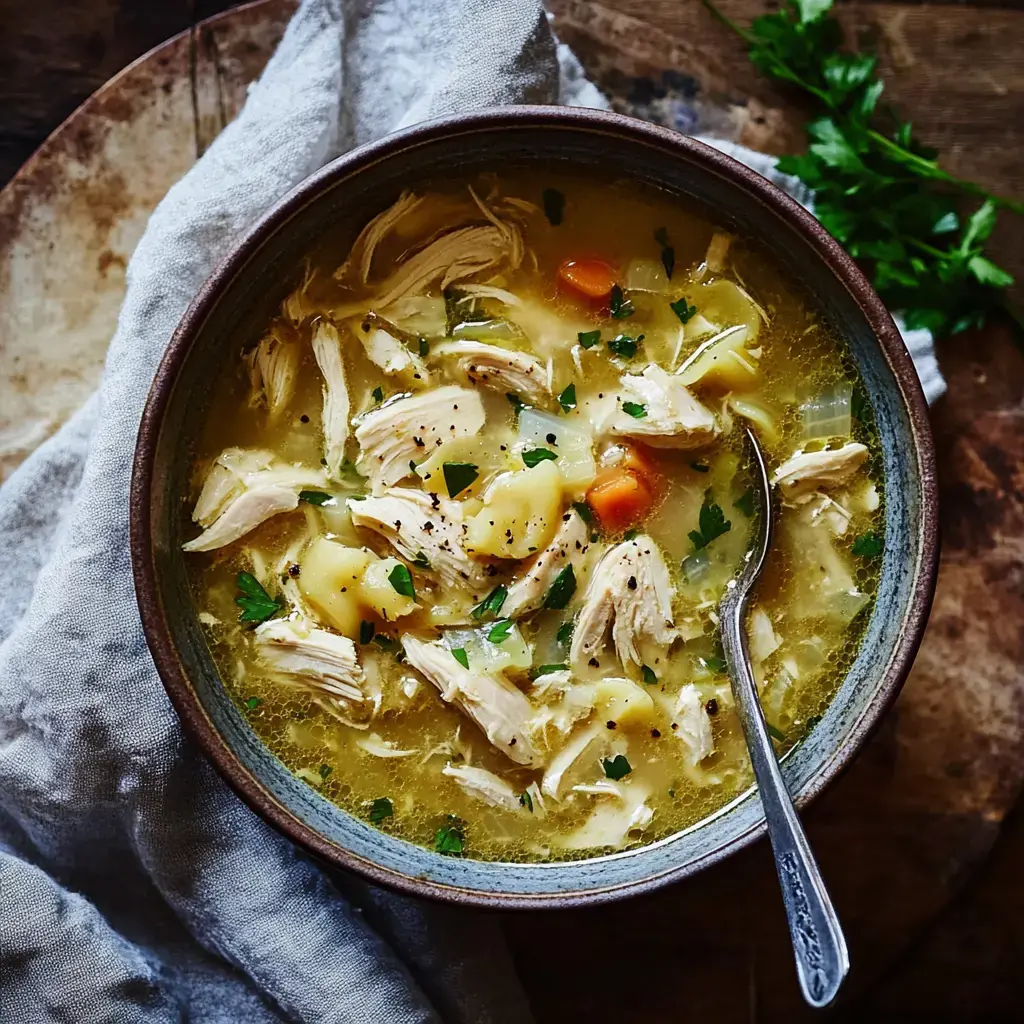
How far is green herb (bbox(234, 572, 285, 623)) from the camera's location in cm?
232

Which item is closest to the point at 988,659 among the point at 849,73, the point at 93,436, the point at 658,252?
the point at 658,252

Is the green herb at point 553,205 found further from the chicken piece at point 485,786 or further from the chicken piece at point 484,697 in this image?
the chicken piece at point 485,786

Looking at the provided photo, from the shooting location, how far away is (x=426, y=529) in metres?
2.28

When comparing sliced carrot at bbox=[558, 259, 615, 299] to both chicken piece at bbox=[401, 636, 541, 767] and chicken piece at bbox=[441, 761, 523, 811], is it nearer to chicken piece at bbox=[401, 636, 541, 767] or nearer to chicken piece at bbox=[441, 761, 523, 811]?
chicken piece at bbox=[401, 636, 541, 767]

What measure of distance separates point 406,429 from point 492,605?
39 centimetres

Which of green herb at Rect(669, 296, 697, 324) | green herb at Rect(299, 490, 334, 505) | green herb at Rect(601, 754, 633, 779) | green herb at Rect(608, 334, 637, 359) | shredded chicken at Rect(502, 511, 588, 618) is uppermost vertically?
green herb at Rect(669, 296, 697, 324)

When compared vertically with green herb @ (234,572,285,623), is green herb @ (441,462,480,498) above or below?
above

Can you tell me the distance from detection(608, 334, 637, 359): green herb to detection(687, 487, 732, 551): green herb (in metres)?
0.32

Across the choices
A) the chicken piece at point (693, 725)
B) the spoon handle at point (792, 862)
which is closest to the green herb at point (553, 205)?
the spoon handle at point (792, 862)

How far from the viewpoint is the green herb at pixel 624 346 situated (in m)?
2.36

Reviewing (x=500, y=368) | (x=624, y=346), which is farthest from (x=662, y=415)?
(x=500, y=368)

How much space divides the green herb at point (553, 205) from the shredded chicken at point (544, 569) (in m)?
0.62

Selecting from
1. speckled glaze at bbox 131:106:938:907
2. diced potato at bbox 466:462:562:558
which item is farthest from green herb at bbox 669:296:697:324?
diced potato at bbox 466:462:562:558

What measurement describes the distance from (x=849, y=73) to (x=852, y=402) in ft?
2.69
